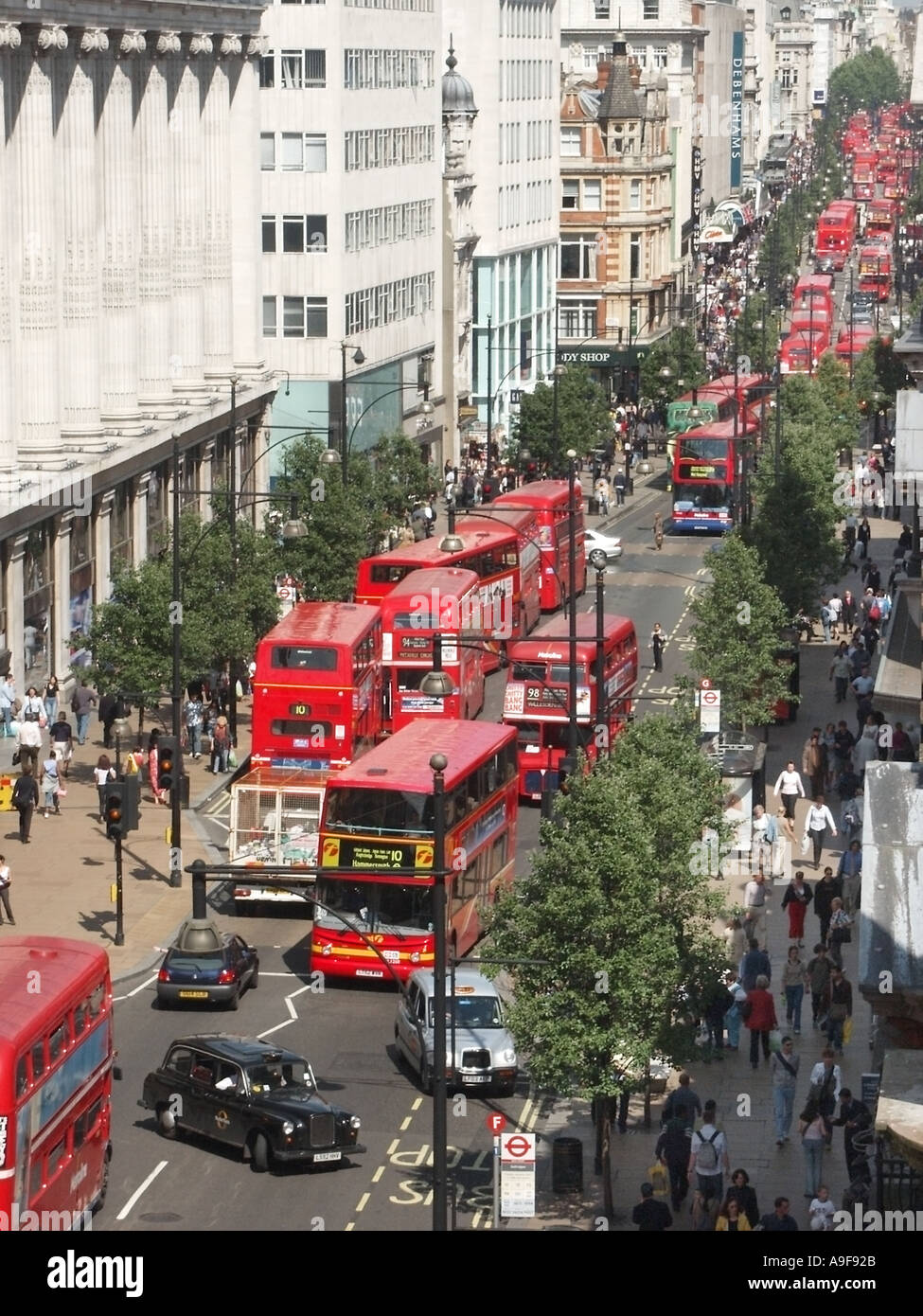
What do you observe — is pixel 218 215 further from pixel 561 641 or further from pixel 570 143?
pixel 570 143

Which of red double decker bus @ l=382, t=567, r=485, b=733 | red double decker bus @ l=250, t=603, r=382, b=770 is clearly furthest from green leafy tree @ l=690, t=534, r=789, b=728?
red double decker bus @ l=250, t=603, r=382, b=770

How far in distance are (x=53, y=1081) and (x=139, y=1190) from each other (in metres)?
3.97

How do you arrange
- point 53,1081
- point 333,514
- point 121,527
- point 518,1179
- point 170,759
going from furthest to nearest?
point 121,527
point 333,514
point 170,759
point 53,1081
point 518,1179

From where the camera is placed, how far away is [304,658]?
56.6m

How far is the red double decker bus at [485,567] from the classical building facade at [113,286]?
5.33m

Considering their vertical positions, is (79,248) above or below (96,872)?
above

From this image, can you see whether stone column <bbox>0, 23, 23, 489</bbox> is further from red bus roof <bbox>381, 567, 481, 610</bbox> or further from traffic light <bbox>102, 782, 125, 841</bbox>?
traffic light <bbox>102, 782, 125, 841</bbox>

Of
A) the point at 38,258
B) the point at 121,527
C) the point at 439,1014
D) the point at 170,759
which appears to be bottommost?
the point at 121,527

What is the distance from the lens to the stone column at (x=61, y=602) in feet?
233

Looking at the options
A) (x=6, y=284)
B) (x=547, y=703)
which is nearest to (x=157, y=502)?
(x=6, y=284)

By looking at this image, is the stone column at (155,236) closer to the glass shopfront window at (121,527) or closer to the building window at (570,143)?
the glass shopfront window at (121,527)

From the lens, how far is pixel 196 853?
55.7 m

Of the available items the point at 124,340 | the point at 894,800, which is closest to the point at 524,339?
the point at 124,340
